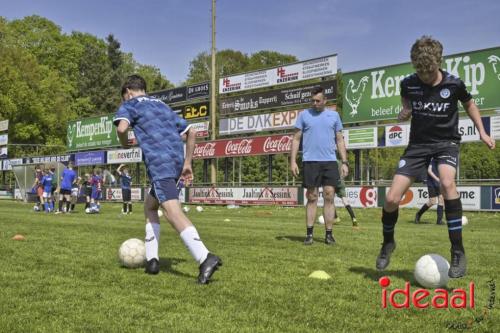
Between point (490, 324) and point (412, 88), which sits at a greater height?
point (412, 88)

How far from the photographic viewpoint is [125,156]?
133ft

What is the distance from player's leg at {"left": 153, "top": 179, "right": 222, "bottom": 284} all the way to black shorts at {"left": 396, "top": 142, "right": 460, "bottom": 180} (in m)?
1.98

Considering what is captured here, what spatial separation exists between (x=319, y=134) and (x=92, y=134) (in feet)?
131

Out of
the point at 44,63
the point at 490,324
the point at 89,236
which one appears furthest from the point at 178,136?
the point at 44,63

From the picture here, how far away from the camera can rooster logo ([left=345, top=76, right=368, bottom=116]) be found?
2644 cm

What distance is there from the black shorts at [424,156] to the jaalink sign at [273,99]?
23.1m

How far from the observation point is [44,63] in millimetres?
62625

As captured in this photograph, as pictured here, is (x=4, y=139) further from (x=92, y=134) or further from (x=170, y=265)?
(x=170, y=265)

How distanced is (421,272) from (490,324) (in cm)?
116

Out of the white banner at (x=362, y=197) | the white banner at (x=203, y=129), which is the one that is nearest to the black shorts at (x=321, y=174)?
the white banner at (x=362, y=197)

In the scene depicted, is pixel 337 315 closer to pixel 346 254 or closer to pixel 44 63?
pixel 346 254

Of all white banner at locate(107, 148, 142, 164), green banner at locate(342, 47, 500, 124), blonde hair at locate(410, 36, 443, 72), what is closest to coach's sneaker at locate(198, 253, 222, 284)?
blonde hair at locate(410, 36, 443, 72)

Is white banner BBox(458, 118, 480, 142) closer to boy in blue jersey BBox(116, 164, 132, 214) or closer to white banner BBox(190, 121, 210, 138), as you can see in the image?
boy in blue jersey BBox(116, 164, 132, 214)

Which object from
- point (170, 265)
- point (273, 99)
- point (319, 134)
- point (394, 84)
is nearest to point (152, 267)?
point (170, 265)
